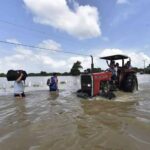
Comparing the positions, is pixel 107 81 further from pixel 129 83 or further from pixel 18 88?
pixel 18 88

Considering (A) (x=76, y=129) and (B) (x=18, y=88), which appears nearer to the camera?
(A) (x=76, y=129)

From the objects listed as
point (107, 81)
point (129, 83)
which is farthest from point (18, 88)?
point (129, 83)

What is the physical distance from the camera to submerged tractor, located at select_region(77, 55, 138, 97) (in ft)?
40.3

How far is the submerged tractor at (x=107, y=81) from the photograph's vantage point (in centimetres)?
1230

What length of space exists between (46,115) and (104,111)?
78.1 inches

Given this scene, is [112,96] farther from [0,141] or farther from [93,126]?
[0,141]

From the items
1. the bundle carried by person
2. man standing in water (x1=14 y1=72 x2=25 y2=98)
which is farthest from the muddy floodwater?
the bundle carried by person

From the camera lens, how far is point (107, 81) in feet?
43.1

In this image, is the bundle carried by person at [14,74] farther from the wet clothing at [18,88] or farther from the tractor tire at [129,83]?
the tractor tire at [129,83]

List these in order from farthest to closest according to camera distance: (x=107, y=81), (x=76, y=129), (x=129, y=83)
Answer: (x=129, y=83) → (x=107, y=81) → (x=76, y=129)

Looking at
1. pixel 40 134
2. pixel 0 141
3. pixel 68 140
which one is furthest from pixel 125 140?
pixel 0 141

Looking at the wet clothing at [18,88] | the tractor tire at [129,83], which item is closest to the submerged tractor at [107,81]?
the tractor tire at [129,83]

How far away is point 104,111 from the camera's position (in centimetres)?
859

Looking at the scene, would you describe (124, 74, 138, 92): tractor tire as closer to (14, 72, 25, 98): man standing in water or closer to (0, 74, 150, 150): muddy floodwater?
(14, 72, 25, 98): man standing in water
